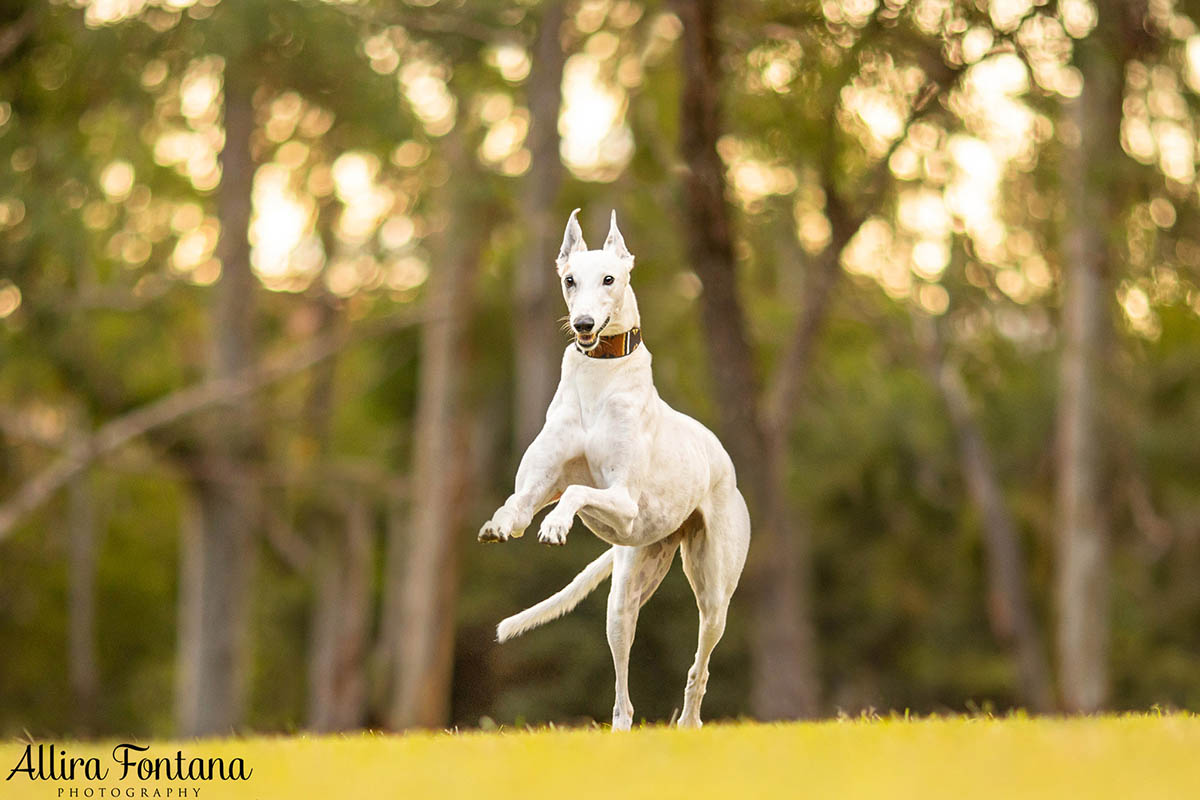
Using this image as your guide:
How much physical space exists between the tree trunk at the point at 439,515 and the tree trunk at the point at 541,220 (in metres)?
1.99

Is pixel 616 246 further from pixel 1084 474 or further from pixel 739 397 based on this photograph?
pixel 1084 474

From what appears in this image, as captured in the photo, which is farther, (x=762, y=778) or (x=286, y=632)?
(x=286, y=632)

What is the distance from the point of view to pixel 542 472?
6852mm

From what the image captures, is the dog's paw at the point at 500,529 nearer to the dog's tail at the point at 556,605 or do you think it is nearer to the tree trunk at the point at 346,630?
the dog's tail at the point at 556,605

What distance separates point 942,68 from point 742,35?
2.39 metres

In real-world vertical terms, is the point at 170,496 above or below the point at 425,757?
below

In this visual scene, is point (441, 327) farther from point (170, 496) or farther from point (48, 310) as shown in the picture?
point (170, 496)

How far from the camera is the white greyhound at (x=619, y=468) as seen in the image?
22.1ft

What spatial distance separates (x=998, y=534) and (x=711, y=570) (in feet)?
56.7

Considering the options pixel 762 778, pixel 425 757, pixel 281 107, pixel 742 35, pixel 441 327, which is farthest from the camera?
pixel 441 327

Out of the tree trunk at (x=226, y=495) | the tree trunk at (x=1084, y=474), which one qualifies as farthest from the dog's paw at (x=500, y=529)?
the tree trunk at (x=1084, y=474)

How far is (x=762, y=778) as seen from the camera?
5.26 m

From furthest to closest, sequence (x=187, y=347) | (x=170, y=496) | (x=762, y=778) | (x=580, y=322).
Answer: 1. (x=170, y=496)
2. (x=187, y=347)
3. (x=580, y=322)
4. (x=762, y=778)

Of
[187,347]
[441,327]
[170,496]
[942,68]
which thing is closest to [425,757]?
[942,68]
